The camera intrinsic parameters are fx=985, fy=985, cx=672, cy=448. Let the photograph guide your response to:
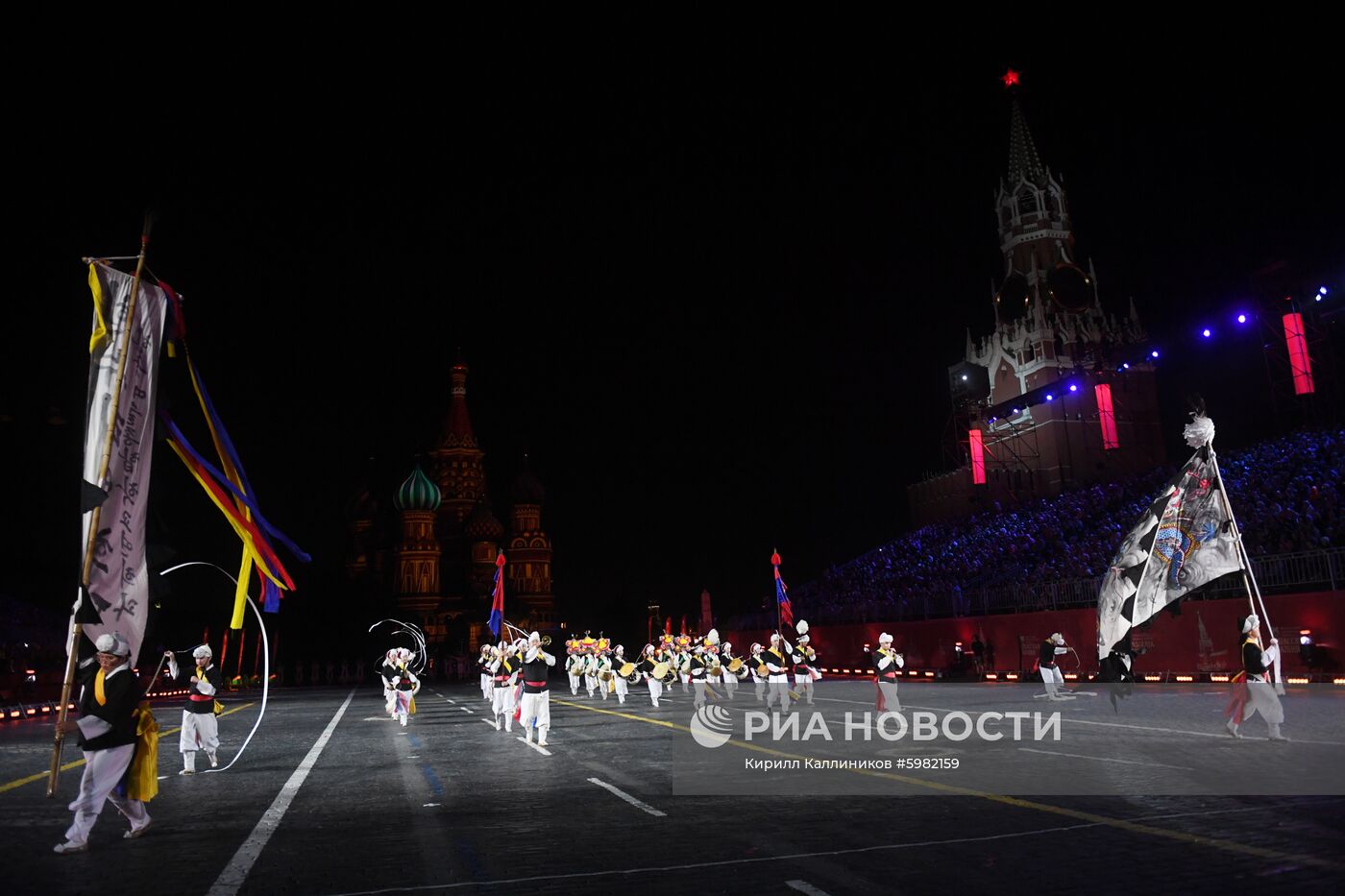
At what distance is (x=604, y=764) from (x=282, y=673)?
197ft

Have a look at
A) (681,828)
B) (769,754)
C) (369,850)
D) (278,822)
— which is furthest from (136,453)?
(769,754)

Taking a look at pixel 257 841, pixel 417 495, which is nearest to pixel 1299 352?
pixel 257 841

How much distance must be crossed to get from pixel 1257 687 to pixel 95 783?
533 inches

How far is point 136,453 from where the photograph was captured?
30.7 ft

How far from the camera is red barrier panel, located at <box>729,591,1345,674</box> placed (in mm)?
23938

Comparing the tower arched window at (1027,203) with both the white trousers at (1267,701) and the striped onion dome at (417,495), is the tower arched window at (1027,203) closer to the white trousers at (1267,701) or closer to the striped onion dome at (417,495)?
the striped onion dome at (417,495)

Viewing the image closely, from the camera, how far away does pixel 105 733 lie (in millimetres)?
8336

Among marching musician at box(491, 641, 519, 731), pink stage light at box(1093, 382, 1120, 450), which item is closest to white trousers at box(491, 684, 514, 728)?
marching musician at box(491, 641, 519, 731)

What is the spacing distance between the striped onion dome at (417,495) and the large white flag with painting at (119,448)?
319 feet

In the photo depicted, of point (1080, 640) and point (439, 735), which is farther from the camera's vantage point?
point (1080, 640)

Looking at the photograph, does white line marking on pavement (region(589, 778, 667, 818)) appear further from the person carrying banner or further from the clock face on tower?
the clock face on tower

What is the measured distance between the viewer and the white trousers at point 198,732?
14.3m

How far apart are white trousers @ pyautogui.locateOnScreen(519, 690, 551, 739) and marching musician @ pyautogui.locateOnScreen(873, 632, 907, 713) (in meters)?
6.93

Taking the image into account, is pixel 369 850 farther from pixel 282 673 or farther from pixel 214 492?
pixel 282 673
